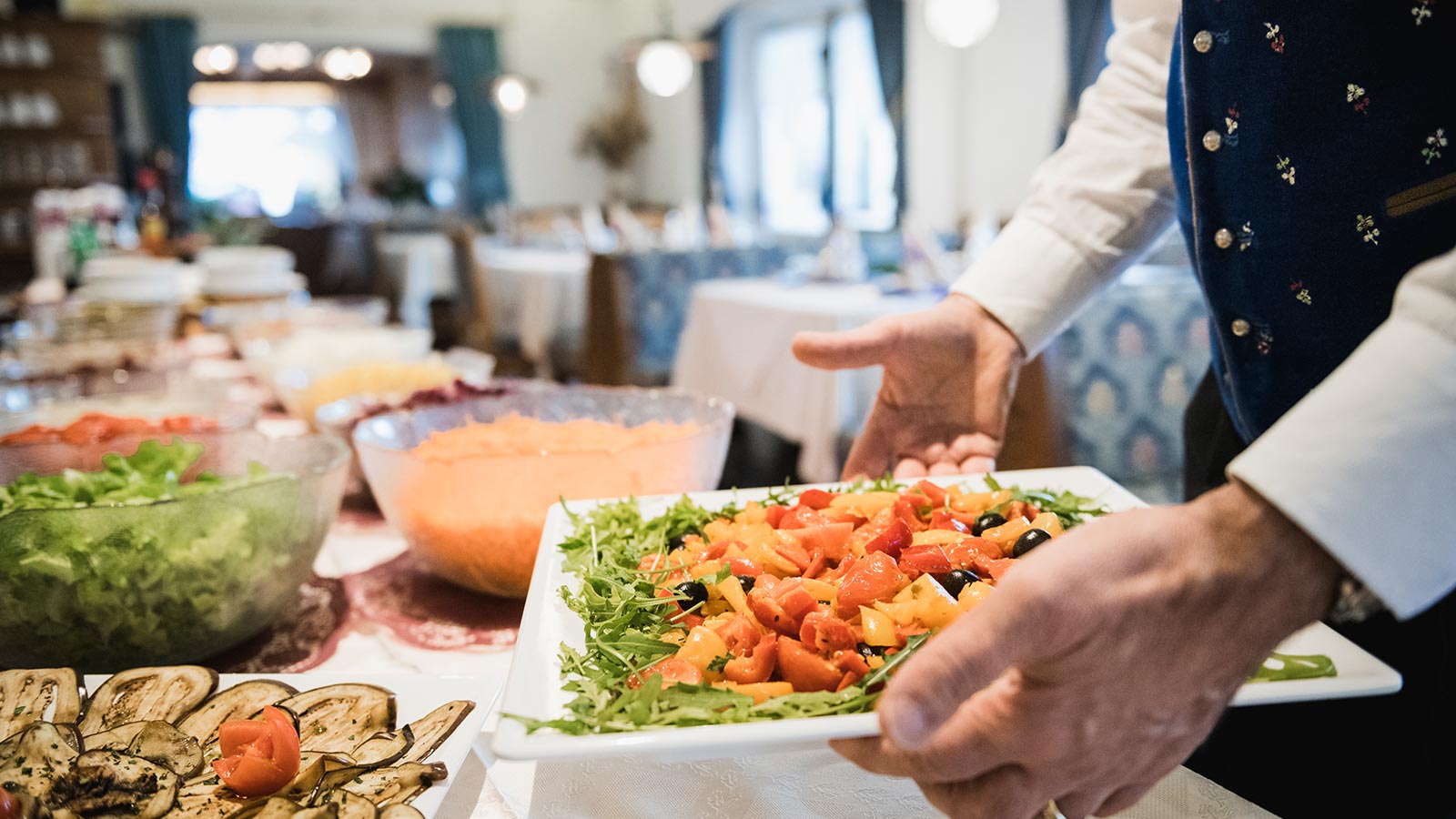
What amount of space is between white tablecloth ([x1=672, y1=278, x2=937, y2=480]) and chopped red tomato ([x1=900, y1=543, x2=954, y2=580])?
235 cm

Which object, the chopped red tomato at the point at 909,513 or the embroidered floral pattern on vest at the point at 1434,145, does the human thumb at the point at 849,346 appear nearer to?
the chopped red tomato at the point at 909,513

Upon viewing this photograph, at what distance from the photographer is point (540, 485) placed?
1.09 m

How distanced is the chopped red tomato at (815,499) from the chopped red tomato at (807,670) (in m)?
0.29

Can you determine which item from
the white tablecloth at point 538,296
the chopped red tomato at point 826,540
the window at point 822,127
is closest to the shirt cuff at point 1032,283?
the chopped red tomato at point 826,540

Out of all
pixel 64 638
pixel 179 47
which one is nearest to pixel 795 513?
pixel 64 638

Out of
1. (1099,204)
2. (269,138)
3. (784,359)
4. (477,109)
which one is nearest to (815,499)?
(1099,204)

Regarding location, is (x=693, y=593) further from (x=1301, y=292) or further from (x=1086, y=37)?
(x=1086, y=37)

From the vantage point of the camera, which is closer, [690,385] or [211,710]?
[211,710]

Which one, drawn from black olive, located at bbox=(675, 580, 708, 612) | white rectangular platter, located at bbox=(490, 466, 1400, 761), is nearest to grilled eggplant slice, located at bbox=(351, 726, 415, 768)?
white rectangular platter, located at bbox=(490, 466, 1400, 761)

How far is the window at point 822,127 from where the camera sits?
29.1 feet

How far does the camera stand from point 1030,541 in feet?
2.70

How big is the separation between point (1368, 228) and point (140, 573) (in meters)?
1.16

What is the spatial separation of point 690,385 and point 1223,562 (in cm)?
397

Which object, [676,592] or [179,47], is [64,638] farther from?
[179,47]
